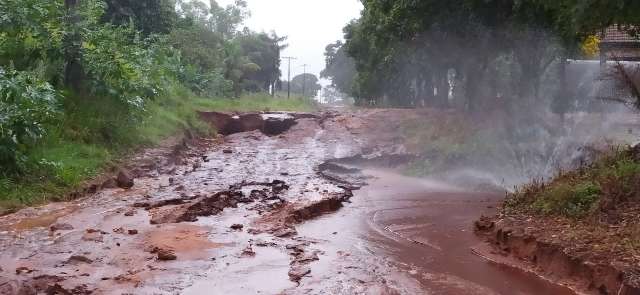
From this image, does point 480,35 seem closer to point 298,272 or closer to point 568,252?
point 568,252

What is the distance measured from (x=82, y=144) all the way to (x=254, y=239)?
667 centimetres

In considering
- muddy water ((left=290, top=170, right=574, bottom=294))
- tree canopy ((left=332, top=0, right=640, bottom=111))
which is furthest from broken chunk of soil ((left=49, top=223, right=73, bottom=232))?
tree canopy ((left=332, top=0, right=640, bottom=111))

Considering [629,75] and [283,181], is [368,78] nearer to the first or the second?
[283,181]

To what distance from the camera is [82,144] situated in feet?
43.7

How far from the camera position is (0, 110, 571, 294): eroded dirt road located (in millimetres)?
6598

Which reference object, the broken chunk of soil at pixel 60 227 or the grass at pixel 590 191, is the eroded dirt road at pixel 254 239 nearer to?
the broken chunk of soil at pixel 60 227

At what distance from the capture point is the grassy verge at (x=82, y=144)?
1035 cm

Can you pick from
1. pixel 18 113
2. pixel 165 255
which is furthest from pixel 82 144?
pixel 165 255

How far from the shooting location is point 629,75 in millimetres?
10164

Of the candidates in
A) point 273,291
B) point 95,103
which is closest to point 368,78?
point 95,103

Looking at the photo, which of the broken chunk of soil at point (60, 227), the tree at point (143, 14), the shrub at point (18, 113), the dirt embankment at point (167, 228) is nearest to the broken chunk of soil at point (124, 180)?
the dirt embankment at point (167, 228)

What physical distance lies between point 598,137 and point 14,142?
13.8 meters

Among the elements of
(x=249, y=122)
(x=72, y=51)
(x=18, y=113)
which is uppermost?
(x=72, y=51)

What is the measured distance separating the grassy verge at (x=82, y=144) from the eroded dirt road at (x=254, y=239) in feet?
1.67
